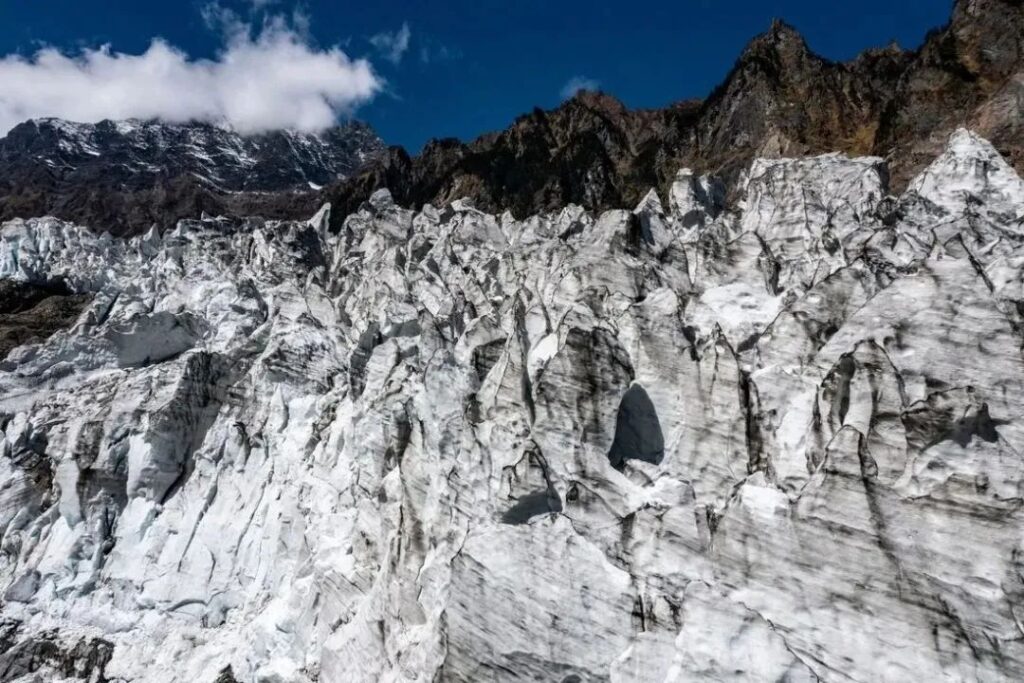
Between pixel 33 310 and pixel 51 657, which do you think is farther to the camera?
pixel 33 310

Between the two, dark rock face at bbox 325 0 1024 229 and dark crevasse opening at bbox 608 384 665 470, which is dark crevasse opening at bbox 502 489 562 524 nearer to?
dark crevasse opening at bbox 608 384 665 470

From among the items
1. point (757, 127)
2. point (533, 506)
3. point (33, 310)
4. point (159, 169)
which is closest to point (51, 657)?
point (533, 506)

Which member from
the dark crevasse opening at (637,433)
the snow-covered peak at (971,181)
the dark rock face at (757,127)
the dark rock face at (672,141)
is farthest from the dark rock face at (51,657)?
the dark rock face at (757,127)

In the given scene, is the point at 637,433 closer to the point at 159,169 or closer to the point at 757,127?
the point at 757,127

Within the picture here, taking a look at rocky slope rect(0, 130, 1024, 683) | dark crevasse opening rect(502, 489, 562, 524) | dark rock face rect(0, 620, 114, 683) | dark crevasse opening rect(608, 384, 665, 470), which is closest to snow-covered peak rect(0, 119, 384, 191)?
rocky slope rect(0, 130, 1024, 683)

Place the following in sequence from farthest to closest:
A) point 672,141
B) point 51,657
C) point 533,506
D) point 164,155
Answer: point 164,155
point 672,141
point 51,657
point 533,506

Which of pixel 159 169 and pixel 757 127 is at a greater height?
pixel 159 169

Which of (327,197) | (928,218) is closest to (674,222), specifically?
(928,218)
